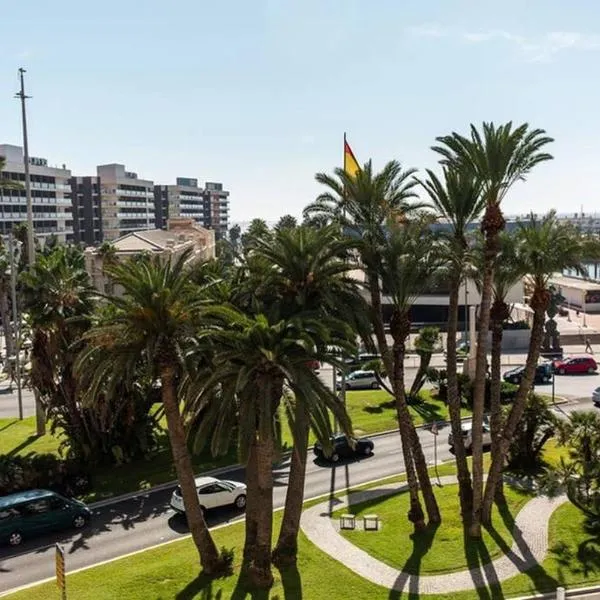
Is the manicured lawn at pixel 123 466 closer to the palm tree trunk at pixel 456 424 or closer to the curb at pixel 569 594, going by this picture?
the palm tree trunk at pixel 456 424

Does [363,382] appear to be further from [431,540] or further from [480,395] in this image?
[480,395]

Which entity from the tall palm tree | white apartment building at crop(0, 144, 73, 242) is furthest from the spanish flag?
white apartment building at crop(0, 144, 73, 242)

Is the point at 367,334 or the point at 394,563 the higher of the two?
the point at 367,334

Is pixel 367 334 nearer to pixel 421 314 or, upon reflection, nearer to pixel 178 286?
pixel 178 286

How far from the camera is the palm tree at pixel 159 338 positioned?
755 inches

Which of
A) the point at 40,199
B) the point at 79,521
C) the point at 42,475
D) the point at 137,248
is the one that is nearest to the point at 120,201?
the point at 40,199

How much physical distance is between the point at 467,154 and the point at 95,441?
2269 centimetres

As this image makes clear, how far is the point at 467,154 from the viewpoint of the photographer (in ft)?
72.0

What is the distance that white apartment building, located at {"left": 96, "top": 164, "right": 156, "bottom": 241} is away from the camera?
431 feet

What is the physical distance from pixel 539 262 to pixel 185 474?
13.8m

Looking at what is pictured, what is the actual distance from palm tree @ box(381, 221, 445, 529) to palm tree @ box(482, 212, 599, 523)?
281 cm

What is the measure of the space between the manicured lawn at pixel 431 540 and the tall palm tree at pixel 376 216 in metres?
1.10

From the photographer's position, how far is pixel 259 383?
1820 cm

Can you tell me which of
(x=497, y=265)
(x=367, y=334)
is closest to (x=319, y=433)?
(x=367, y=334)
